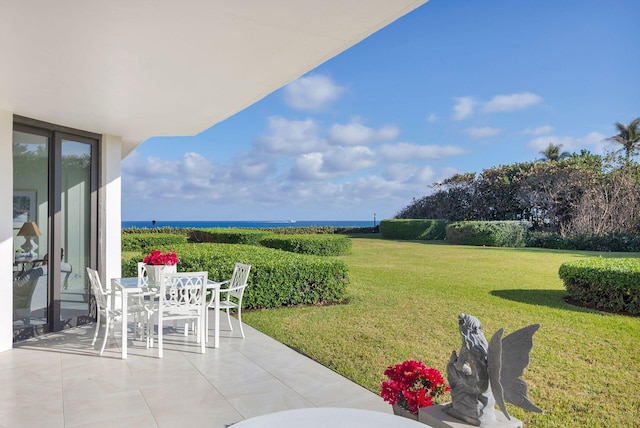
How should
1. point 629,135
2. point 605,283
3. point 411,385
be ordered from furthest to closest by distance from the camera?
point 629,135, point 605,283, point 411,385

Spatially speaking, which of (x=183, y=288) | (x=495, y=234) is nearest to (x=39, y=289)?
(x=183, y=288)

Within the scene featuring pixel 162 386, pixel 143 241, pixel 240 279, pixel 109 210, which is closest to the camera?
pixel 162 386

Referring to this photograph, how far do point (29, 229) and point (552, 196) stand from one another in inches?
906

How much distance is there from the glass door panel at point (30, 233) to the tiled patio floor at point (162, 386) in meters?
0.38

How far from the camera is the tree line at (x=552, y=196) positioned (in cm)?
1984

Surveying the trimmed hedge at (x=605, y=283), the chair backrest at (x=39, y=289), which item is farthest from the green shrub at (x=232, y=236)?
the chair backrest at (x=39, y=289)

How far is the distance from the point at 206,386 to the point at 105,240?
359cm

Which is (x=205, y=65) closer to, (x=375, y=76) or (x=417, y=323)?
(x=417, y=323)

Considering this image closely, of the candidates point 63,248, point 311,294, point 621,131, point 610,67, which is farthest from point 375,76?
point 63,248

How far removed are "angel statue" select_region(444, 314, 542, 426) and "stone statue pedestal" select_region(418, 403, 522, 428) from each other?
0.03m

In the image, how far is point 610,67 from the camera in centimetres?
1847

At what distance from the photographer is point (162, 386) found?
3793 mm

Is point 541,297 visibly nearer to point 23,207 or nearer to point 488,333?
point 488,333

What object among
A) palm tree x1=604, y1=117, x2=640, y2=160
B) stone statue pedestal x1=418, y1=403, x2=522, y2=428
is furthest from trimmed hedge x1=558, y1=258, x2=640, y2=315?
palm tree x1=604, y1=117, x2=640, y2=160
